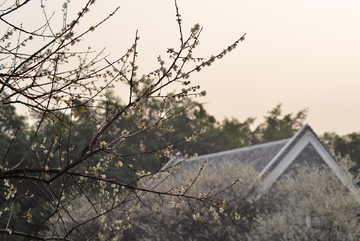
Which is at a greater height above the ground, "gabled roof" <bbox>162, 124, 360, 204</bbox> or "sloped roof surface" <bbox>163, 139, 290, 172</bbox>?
"sloped roof surface" <bbox>163, 139, 290, 172</bbox>

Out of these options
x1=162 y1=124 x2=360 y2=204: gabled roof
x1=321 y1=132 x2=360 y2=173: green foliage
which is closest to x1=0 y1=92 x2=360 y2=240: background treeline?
x1=321 y1=132 x2=360 y2=173: green foliage

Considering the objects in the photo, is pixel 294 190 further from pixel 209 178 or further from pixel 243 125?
pixel 243 125

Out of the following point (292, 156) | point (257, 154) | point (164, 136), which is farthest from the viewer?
point (164, 136)

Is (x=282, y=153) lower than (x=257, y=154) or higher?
lower

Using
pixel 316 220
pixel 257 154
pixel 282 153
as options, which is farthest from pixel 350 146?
pixel 316 220

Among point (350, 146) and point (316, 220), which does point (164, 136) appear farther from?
point (316, 220)

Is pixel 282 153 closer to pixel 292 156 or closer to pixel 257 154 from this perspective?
pixel 292 156

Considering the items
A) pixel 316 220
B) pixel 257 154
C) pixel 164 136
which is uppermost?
pixel 164 136

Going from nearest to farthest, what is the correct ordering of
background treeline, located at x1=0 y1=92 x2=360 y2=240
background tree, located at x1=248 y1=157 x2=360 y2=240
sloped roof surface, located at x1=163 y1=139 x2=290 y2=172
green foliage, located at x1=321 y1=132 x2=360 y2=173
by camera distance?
background tree, located at x1=248 y1=157 x2=360 y2=240
sloped roof surface, located at x1=163 y1=139 x2=290 y2=172
background treeline, located at x1=0 y1=92 x2=360 y2=240
green foliage, located at x1=321 y1=132 x2=360 y2=173

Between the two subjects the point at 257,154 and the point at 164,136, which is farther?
the point at 164,136

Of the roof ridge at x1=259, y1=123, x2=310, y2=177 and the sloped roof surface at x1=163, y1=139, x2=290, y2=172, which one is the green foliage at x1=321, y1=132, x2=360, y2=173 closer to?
the sloped roof surface at x1=163, y1=139, x2=290, y2=172

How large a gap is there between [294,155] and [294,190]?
330 centimetres

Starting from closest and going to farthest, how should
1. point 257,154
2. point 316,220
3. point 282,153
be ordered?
point 316,220 → point 282,153 → point 257,154

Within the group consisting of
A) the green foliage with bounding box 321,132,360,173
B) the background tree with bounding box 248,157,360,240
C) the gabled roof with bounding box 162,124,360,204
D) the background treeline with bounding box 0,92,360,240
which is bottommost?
the background tree with bounding box 248,157,360,240
